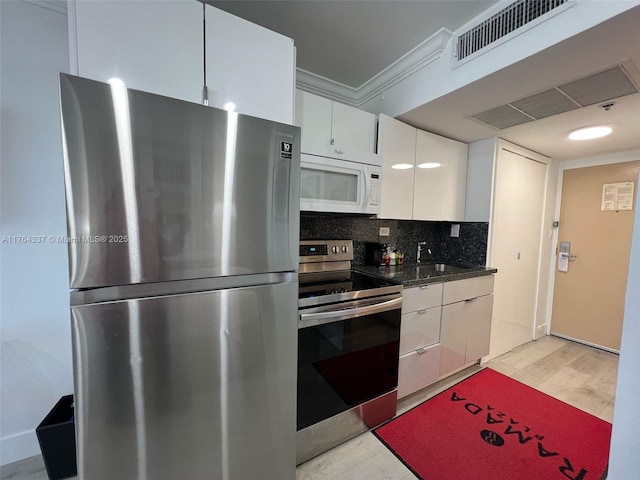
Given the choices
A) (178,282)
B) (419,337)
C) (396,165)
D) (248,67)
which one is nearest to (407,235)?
(396,165)

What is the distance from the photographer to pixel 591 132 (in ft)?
6.91

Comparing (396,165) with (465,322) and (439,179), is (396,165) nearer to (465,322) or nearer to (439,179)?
(439,179)

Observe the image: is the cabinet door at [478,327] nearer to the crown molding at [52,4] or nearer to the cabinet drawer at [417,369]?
the cabinet drawer at [417,369]

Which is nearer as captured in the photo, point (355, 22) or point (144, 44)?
point (144, 44)

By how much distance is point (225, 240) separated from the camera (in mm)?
1033

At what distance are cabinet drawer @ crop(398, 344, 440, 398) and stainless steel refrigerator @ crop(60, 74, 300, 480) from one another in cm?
96

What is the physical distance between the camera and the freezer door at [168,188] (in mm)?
829

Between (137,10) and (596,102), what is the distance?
2499mm

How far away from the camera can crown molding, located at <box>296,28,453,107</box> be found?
165cm

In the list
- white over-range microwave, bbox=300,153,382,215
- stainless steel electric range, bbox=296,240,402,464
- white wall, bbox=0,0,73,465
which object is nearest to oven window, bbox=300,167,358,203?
white over-range microwave, bbox=300,153,382,215

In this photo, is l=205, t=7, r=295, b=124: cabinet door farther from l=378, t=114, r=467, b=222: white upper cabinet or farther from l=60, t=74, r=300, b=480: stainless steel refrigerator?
l=378, t=114, r=467, b=222: white upper cabinet

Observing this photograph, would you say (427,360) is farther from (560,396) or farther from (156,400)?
(156,400)

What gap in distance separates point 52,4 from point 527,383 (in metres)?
4.04

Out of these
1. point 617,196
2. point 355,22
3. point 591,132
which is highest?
point 355,22
